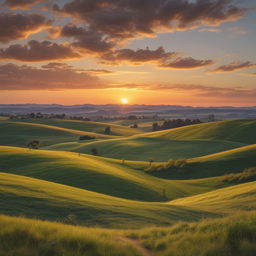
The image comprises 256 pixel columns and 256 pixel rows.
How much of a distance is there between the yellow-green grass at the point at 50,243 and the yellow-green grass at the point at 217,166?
129 ft

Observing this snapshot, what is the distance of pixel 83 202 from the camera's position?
14242 millimetres

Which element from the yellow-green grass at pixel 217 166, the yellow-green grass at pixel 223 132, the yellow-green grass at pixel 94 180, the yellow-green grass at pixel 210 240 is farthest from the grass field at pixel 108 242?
the yellow-green grass at pixel 223 132

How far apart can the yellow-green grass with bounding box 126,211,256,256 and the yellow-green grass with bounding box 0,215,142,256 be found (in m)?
1.29

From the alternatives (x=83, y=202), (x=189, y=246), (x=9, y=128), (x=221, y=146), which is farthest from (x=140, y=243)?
(x=9, y=128)

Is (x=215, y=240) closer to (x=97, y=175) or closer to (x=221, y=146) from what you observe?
(x=97, y=175)

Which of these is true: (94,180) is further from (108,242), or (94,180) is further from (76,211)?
(108,242)

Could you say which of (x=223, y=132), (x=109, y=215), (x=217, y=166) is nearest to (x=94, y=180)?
(x=109, y=215)

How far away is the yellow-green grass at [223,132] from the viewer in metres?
83.8

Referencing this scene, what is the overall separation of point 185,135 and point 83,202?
90.7 metres

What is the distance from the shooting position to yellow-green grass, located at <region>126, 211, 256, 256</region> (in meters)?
6.54

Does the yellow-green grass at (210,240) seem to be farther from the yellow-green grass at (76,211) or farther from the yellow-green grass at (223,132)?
the yellow-green grass at (223,132)

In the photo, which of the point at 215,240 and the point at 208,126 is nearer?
the point at 215,240

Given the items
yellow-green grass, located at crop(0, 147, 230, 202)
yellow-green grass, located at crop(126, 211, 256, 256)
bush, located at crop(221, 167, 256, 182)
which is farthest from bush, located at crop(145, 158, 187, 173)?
yellow-green grass, located at crop(126, 211, 256, 256)

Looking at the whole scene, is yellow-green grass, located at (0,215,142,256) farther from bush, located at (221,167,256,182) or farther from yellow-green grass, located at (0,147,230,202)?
bush, located at (221,167,256,182)
